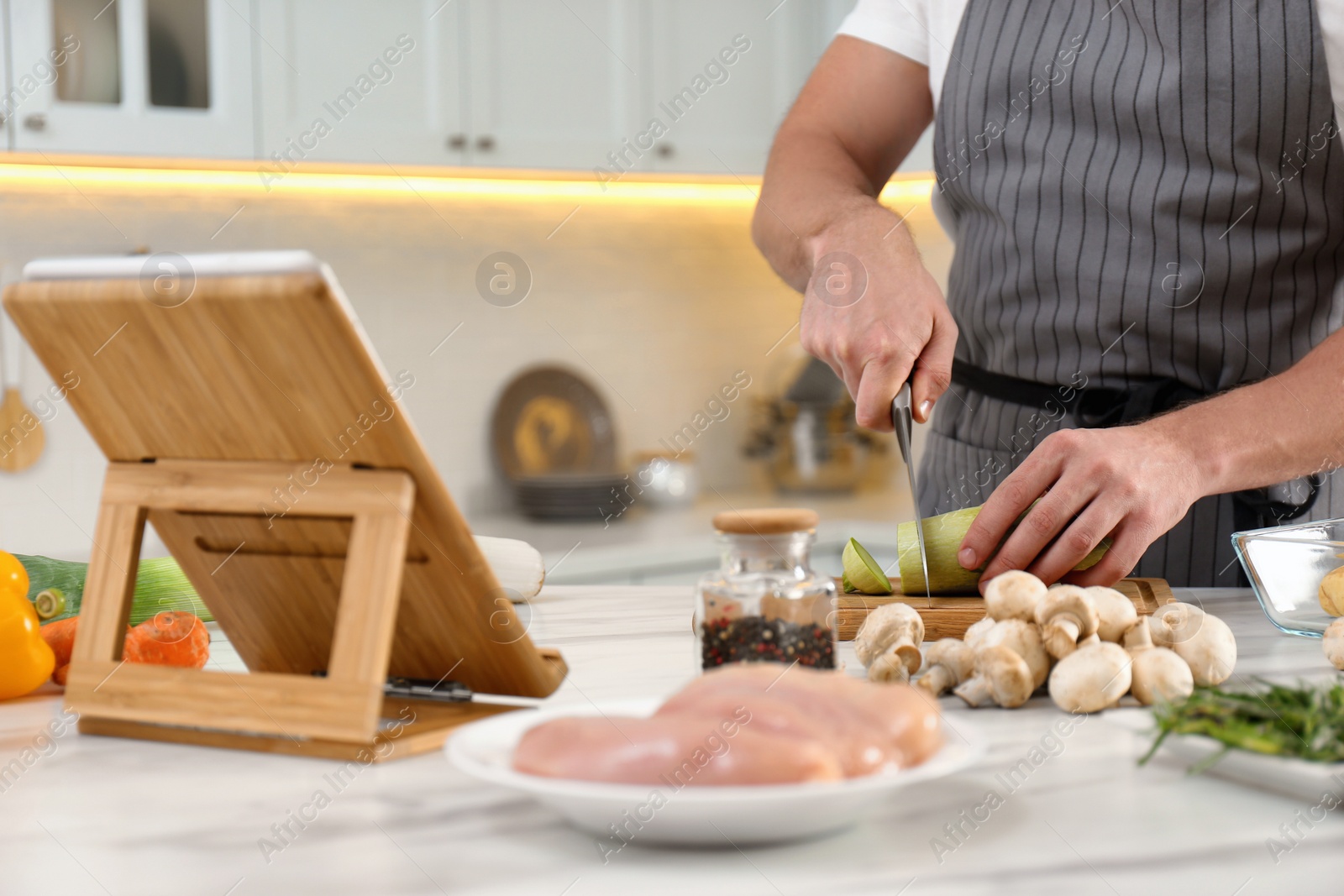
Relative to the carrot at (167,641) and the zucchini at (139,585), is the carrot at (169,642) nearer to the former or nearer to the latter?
the carrot at (167,641)

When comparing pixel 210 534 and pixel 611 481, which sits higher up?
pixel 210 534

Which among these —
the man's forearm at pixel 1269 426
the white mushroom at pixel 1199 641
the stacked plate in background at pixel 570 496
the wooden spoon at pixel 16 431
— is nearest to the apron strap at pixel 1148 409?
the man's forearm at pixel 1269 426

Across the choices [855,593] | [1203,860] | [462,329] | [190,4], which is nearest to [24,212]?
[190,4]

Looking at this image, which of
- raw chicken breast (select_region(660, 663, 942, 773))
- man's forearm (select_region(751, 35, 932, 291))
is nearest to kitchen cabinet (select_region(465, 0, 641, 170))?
man's forearm (select_region(751, 35, 932, 291))

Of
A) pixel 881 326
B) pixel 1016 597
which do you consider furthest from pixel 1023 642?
pixel 881 326

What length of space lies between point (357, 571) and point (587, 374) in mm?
2688

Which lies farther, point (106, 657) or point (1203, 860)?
point (106, 657)

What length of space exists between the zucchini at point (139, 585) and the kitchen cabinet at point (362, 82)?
1702 mm

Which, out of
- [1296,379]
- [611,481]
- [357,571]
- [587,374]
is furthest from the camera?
[587,374]

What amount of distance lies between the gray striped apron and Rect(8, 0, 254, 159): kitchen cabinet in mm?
1710

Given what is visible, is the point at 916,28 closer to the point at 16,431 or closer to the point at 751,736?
the point at 751,736

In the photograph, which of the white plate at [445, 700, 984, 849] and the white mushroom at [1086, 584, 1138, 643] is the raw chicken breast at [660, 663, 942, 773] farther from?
the white mushroom at [1086, 584, 1138, 643]

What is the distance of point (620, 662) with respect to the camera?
3.22ft

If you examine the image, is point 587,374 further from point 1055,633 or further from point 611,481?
point 1055,633
